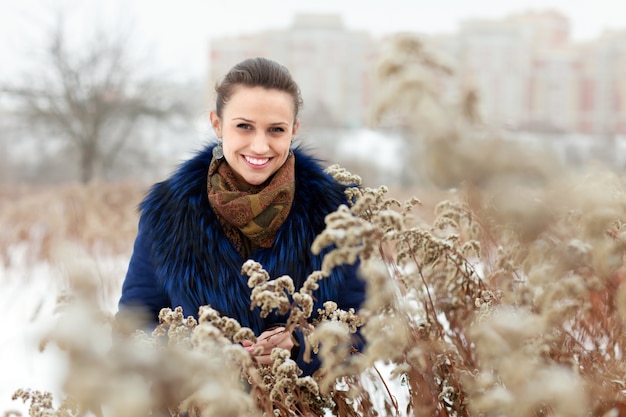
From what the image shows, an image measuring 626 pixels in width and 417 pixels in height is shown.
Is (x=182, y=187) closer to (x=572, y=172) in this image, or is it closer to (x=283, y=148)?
(x=283, y=148)

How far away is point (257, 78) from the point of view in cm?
166

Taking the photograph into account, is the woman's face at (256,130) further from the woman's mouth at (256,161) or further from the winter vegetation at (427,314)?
the winter vegetation at (427,314)

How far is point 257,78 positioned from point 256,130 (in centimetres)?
15

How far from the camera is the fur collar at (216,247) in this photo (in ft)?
5.42

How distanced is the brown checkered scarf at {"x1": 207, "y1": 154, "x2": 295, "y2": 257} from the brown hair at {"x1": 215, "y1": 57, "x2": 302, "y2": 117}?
204 millimetres

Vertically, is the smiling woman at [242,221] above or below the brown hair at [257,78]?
below

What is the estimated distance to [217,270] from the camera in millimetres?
1654

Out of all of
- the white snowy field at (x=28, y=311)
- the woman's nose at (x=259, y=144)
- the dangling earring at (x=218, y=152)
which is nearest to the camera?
the woman's nose at (x=259, y=144)

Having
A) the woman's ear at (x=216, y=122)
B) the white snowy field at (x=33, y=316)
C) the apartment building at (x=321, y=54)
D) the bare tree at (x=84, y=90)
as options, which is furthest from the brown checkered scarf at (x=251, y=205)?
the apartment building at (x=321, y=54)

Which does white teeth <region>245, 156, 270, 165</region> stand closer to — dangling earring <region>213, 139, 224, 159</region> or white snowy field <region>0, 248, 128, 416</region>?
dangling earring <region>213, 139, 224, 159</region>

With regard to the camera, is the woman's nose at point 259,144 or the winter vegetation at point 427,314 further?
the woman's nose at point 259,144

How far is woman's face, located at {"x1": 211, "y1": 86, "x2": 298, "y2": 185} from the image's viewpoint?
5.35 ft

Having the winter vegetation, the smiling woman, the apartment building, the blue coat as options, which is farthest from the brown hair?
the apartment building

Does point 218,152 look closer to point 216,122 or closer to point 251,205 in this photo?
point 216,122
